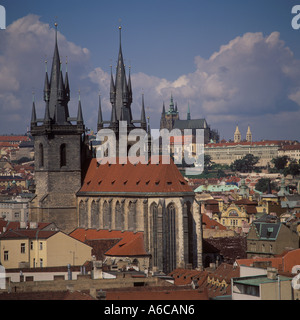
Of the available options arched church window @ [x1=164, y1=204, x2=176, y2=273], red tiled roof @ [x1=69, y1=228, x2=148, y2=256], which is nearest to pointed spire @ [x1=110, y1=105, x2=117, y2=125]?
red tiled roof @ [x1=69, y1=228, x2=148, y2=256]

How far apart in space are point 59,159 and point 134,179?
8739 mm

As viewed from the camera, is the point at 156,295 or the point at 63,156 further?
the point at 63,156

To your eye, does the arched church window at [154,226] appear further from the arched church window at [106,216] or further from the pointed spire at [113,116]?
the pointed spire at [113,116]

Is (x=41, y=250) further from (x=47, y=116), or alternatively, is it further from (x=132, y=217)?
(x=47, y=116)

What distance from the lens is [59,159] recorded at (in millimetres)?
87625

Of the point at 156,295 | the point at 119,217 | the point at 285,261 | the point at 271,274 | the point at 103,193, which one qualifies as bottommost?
the point at 156,295

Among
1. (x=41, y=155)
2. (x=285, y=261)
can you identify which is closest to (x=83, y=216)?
(x=41, y=155)

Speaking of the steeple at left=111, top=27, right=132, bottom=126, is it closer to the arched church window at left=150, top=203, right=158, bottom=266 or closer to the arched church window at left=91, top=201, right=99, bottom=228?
the arched church window at left=91, top=201, right=99, bottom=228

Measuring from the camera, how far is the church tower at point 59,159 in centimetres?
8744

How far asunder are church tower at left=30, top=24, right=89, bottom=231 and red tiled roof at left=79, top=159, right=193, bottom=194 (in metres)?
1.64

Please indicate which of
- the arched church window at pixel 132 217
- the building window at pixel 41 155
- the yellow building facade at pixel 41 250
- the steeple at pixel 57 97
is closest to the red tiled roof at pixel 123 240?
the arched church window at pixel 132 217

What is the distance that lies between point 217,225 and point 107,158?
67.2ft
